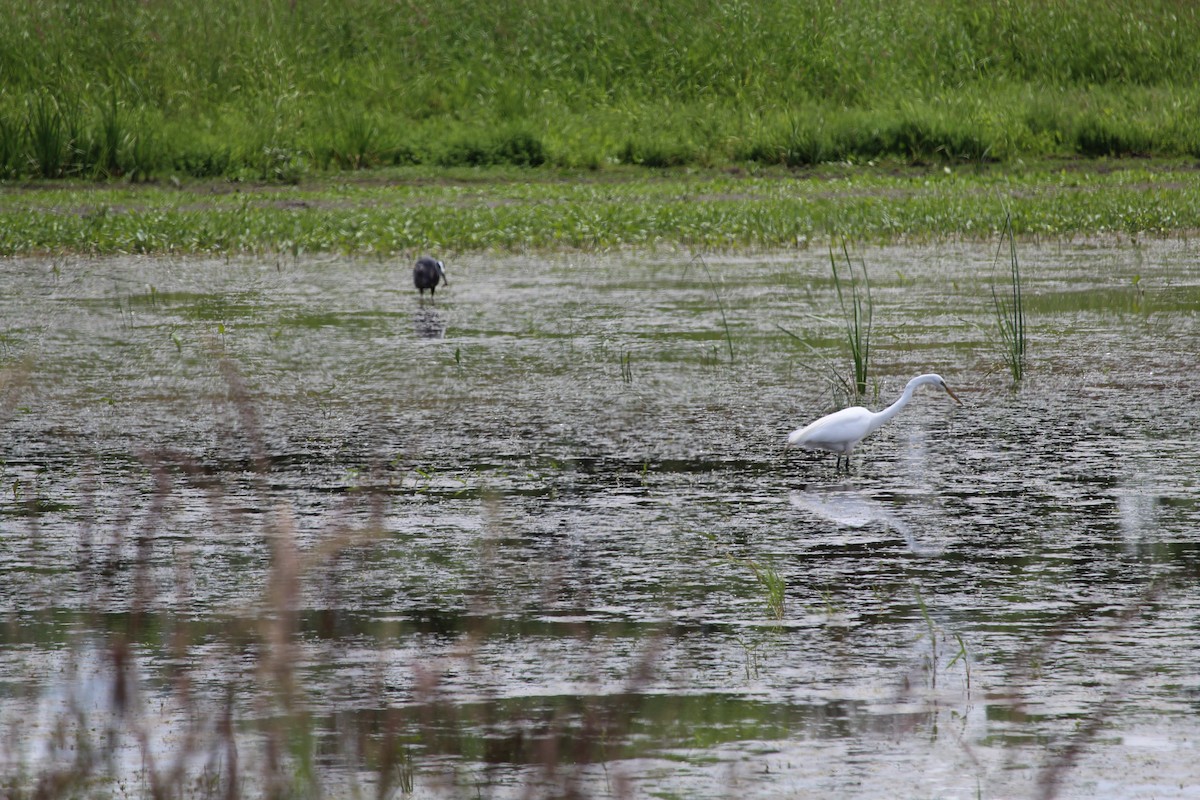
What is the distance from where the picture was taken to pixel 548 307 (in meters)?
12.1

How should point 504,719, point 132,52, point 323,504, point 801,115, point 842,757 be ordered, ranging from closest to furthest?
point 842,757, point 504,719, point 323,504, point 801,115, point 132,52

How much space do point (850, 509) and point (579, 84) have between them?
17.5 m

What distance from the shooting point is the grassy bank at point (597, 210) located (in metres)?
15.4

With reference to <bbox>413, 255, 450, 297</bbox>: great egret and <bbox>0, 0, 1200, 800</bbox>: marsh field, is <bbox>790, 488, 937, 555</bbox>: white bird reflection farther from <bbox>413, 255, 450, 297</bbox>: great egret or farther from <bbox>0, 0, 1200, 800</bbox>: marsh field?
<bbox>413, 255, 450, 297</bbox>: great egret

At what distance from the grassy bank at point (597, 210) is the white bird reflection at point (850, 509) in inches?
340

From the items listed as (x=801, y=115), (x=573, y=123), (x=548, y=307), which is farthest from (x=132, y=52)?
(x=548, y=307)

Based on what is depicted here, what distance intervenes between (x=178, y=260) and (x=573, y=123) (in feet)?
26.0

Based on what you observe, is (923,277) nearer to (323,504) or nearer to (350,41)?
(323,504)

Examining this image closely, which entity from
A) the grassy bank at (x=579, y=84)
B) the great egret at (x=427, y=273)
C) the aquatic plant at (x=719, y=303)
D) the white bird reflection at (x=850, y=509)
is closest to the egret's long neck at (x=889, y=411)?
the white bird reflection at (x=850, y=509)

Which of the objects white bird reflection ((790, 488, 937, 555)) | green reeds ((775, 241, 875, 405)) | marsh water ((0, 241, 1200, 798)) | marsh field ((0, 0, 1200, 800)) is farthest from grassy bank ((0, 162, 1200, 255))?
white bird reflection ((790, 488, 937, 555))

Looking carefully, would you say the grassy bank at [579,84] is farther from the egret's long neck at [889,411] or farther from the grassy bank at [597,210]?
the egret's long neck at [889,411]

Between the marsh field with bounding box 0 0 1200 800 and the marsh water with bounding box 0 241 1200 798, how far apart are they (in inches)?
1.0

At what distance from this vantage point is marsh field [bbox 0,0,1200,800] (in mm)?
4086

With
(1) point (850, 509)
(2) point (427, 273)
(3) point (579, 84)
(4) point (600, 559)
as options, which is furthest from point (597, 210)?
(4) point (600, 559)
